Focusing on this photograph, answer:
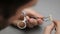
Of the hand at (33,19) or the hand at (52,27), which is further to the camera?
the hand at (33,19)

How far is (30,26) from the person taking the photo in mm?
798

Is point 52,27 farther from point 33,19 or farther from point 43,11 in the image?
point 43,11

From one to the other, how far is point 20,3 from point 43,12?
552 mm

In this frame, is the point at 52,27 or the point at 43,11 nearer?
the point at 52,27

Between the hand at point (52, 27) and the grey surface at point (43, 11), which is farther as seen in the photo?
the grey surface at point (43, 11)

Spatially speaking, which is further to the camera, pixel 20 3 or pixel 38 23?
pixel 38 23

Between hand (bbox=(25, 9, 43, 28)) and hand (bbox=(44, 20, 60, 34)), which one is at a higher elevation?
hand (bbox=(25, 9, 43, 28))

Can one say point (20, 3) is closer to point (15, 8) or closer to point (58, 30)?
point (15, 8)

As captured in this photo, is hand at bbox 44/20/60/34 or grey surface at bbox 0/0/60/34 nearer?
hand at bbox 44/20/60/34

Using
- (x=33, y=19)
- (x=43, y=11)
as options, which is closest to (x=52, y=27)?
(x=33, y=19)

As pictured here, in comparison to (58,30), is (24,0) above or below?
above

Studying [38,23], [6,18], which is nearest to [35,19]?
[38,23]

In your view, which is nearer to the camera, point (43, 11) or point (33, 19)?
point (33, 19)

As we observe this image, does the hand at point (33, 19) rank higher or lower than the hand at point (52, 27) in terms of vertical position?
higher
